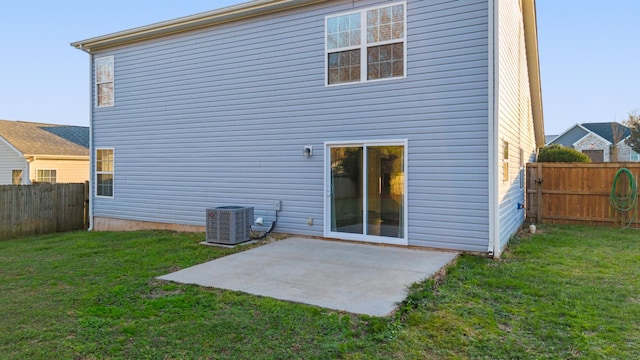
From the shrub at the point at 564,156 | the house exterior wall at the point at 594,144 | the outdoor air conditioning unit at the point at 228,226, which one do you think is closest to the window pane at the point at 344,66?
the outdoor air conditioning unit at the point at 228,226

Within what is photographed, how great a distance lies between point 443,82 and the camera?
6.42 m

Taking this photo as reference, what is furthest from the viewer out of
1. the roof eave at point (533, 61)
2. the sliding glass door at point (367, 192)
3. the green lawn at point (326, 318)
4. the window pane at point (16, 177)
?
the window pane at point (16, 177)

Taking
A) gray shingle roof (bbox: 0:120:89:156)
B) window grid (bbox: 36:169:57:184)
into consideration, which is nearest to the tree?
gray shingle roof (bbox: 0:120:89:156)

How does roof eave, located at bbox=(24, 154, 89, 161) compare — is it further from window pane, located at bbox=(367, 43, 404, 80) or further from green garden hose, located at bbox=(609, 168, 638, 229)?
green garden hose, located at bbox=(609, 168, 638, 229)

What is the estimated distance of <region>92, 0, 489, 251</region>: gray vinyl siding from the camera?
248 inches

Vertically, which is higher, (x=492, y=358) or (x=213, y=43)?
(x=213, y=43)

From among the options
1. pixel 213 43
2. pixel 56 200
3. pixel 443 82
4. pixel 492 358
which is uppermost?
pixel 213 43

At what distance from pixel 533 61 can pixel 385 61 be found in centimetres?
706

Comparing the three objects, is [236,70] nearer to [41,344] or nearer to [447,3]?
[447,3]

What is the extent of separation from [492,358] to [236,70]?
24.5 feet

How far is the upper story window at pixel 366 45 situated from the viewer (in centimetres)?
682

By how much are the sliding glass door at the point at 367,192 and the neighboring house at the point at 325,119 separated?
0.8 inches

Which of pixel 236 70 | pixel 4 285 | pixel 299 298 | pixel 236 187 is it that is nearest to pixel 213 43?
pixel 236 70

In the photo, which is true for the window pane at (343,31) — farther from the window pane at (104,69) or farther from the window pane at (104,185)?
the window pane at (104,185)
